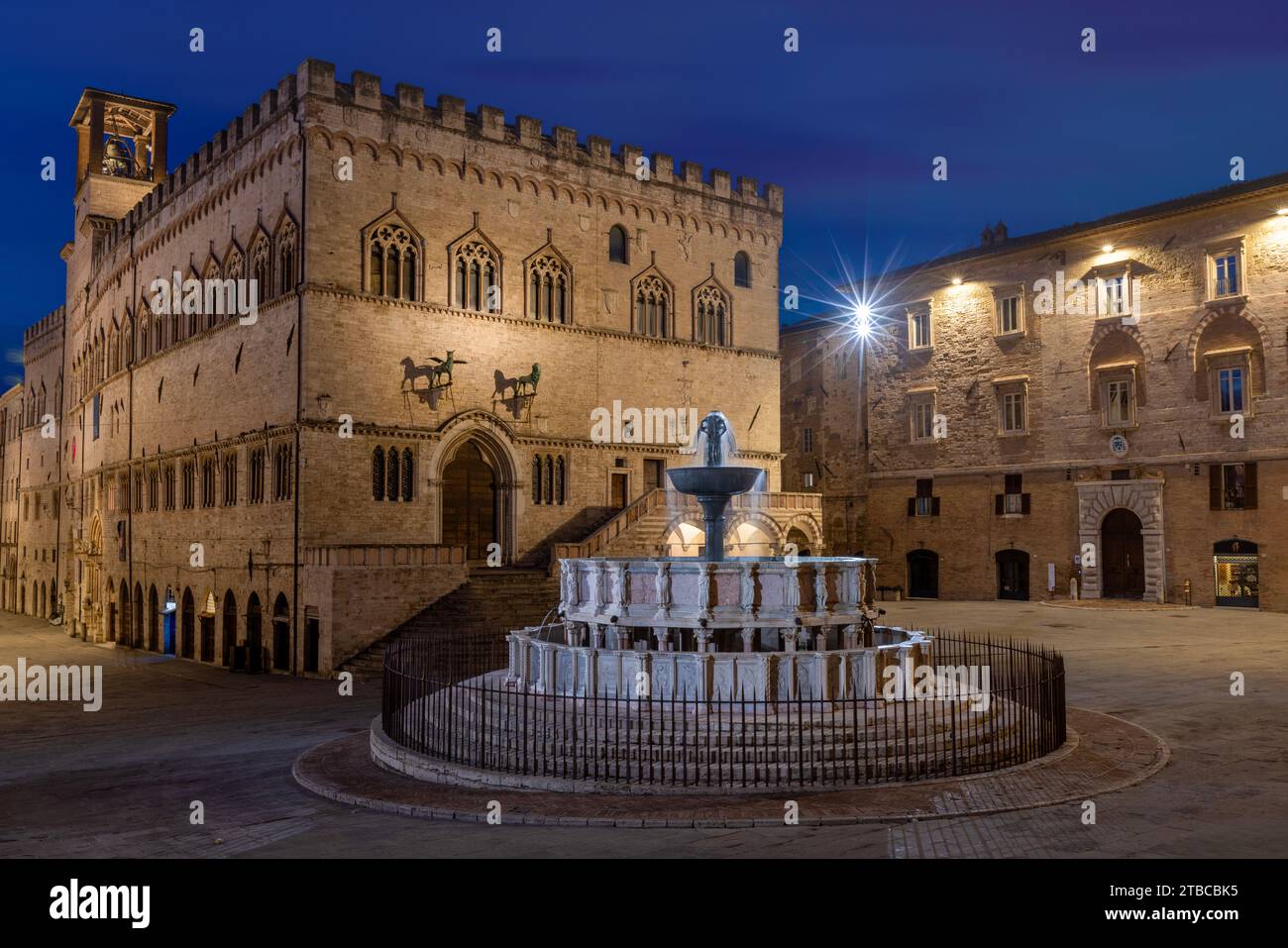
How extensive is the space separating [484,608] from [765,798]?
16.3 metres

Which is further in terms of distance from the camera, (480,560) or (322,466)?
(480,560)

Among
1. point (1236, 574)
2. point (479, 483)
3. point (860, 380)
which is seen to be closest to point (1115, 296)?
point (1236, 574)

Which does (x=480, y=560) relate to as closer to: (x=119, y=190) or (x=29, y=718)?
(x=29, y=718)

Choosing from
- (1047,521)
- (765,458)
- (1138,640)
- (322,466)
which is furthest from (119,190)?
(1138,640)

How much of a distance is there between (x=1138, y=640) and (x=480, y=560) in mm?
17433

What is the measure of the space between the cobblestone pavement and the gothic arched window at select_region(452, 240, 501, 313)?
475 inches

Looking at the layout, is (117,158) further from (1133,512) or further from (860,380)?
(1133,512)

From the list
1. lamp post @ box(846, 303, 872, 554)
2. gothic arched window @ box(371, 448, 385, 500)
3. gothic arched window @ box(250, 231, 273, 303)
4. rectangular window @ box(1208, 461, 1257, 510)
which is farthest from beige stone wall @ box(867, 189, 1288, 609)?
gothic arched window @ box(250, 231, 273, 303)

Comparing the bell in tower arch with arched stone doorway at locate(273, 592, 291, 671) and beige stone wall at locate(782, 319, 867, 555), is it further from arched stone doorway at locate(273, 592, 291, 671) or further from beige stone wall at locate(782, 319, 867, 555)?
beige stone wall at locate(782, 319, 867, 555)

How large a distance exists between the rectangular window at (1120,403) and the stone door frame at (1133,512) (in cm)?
208

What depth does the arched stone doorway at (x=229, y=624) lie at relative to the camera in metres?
30.7

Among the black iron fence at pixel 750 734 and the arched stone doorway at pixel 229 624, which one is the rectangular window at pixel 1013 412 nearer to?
the black iron fence at pixel 750 734

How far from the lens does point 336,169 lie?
28.5m

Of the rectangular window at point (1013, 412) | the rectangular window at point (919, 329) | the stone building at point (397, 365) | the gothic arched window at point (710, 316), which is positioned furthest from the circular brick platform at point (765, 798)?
the rectangular window at point (919, 329)
